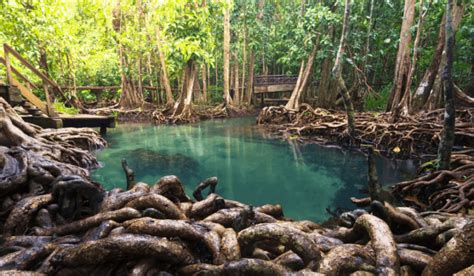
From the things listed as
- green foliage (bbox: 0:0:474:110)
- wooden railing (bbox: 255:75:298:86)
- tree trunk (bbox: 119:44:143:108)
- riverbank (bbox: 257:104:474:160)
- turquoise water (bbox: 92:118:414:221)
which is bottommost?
turquoise water (bbox: 92:118:414:221)

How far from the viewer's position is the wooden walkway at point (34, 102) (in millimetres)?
7590

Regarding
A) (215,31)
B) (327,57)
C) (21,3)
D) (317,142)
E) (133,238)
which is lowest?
(317,142)

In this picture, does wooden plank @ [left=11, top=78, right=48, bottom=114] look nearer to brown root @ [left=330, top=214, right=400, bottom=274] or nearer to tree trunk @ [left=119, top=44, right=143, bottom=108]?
tree trunk @ [left=119, top=44, right=143, bottom=108]

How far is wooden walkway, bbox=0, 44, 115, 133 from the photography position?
759 cm

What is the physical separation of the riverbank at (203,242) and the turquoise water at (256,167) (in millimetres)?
2643

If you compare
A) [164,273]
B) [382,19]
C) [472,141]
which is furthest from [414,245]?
[382,19]

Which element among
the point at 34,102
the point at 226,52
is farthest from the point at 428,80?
the point at 34,102

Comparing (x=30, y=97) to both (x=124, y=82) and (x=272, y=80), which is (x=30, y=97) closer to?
(x=124, y=82)

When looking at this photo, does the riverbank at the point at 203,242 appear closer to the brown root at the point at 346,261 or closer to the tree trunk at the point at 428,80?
the brown root at the point at 346,261

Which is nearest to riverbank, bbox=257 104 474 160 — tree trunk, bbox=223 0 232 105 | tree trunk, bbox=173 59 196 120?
tree trunk, bbox=173 59 196 120

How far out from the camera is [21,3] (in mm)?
9469

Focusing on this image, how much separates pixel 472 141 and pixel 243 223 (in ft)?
23.1

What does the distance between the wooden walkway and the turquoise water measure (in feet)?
3.48

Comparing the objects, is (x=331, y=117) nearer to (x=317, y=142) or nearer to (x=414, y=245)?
(x=317, y=142)
